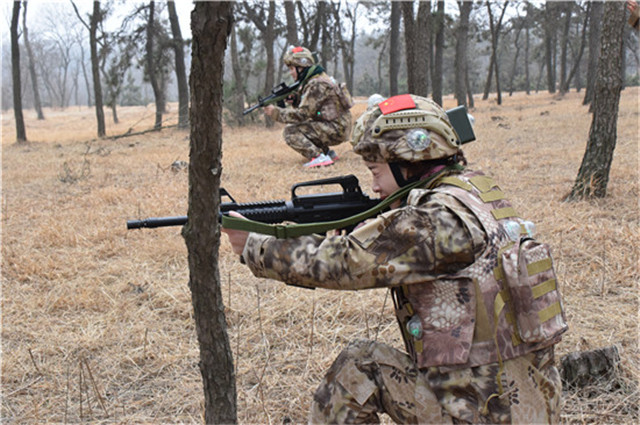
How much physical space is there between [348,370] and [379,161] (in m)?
0.76

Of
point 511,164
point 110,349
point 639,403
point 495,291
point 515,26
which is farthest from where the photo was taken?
point 515,26

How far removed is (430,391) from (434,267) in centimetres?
43

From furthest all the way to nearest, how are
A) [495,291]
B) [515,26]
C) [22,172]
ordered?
[515,26] < [22,172] < [495,291]

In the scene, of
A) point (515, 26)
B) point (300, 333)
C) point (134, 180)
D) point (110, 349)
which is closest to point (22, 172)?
point (134, 180)

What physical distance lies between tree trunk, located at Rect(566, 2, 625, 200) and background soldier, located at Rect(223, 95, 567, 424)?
4.45m

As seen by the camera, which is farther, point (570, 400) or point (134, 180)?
point (134, 180)

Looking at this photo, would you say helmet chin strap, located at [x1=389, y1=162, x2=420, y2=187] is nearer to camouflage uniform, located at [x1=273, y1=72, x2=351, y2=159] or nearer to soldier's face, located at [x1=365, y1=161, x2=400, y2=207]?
soldier's face, located at [x1=365, y1=161, x2=400, y2=207]

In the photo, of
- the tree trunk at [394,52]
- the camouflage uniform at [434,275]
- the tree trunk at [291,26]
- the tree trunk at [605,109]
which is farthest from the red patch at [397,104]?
the tree trunk at [394,52]

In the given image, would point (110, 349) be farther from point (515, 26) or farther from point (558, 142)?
point (515, 26)

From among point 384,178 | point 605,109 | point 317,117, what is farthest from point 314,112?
point 384,178

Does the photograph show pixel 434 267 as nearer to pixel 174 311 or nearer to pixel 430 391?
pixel 430 391

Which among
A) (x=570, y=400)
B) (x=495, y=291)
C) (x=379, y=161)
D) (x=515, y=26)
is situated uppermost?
(x=515, y=26)

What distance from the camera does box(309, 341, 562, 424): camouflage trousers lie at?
168 cm

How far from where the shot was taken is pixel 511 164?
319 inches
